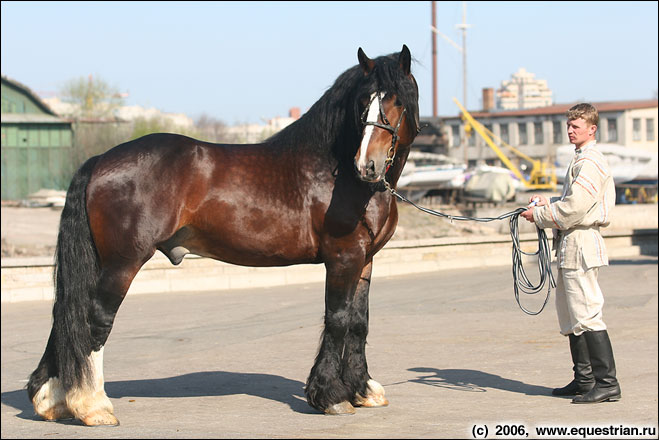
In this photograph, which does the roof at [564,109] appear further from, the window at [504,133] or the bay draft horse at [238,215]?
the bay draft horse at [238,215]

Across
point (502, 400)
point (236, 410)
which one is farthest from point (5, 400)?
point (502, 400)

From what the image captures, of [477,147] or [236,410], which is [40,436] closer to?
[236,410]

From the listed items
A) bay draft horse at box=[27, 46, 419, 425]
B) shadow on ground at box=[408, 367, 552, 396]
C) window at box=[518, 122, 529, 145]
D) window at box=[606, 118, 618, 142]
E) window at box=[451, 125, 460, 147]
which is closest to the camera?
bay draft horse at box=[27, 46, 419, 425]

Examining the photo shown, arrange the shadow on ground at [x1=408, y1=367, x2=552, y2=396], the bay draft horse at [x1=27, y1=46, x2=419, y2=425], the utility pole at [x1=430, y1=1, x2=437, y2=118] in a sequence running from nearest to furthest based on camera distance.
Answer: the bay draft horse at [x1=27, y1=46, x2=419, y2=425], the shadow on ground at [x1=408, y1=367, x2=552, y2=396], the utility pole at [x1=430, y1=1, x2=437, y2=118]

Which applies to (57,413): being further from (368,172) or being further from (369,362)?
(369,362)

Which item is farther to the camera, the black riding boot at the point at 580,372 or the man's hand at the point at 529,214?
the black riding boot at the point at 580,372

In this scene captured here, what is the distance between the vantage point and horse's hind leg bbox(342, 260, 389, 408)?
7.08 m

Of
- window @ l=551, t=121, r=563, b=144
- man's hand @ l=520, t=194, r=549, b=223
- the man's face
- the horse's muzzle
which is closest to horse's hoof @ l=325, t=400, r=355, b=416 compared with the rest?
the horse's muzzle

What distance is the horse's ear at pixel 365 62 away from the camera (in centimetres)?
659

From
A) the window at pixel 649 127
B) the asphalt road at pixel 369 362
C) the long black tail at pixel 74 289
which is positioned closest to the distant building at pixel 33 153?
the asphalt road at pixel 369 362

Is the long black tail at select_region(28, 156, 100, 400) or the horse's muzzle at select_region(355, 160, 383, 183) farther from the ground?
the horse's muzzle at select_region(355, 160, 383, 183)

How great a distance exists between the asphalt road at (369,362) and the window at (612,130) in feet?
202

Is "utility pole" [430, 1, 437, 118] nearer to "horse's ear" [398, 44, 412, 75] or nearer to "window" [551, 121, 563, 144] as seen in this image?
"window" [551, 121, 563, 144]

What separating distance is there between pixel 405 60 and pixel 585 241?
205 cm
